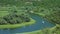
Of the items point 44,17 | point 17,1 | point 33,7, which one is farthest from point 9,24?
point 17,1

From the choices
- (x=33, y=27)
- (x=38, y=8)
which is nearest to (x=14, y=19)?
(x=33, y=27)

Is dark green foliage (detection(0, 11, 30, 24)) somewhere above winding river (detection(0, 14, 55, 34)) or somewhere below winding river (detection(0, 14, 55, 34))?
above

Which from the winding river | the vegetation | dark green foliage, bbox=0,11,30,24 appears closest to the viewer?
the winding river

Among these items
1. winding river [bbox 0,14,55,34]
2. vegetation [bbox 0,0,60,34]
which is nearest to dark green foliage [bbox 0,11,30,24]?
vegetation [bbox 0,0,60,34]

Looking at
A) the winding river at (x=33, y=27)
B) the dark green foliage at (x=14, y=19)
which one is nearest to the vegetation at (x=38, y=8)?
the dark green foliage at (x=14, y=19)

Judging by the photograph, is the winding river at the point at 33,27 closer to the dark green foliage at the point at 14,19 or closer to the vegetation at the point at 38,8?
the vegetation at the point at 38,8

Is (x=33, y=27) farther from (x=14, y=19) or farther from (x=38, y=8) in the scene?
(x=38, y=8)

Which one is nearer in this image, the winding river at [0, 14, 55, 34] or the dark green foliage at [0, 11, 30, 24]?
the winding river at [0, 14, 55, 34]

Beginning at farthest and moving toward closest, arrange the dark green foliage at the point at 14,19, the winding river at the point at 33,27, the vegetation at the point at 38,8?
the vegetation at the point at 38,8, the dark green foliage at the point at 14,19, the winding river at the point at 33,27

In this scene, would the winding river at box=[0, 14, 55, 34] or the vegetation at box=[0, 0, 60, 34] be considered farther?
the vegetation at box=[0, 0, 60, 34]

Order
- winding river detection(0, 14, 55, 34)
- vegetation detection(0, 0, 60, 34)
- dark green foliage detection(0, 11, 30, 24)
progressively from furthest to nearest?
vegetation detection(0, 0, 60, 34) → dark green foliage detection(0, 11, 30, 24) → winding river detection(0, 14, 55, 34)

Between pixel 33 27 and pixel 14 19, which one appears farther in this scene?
pixel 14 19

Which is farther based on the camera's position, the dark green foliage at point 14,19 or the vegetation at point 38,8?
the vegetation at point 38,8

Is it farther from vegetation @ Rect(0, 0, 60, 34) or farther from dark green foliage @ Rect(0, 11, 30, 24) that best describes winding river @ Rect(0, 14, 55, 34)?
dark green foliage @ Rect(0, 11, 30, 24)
